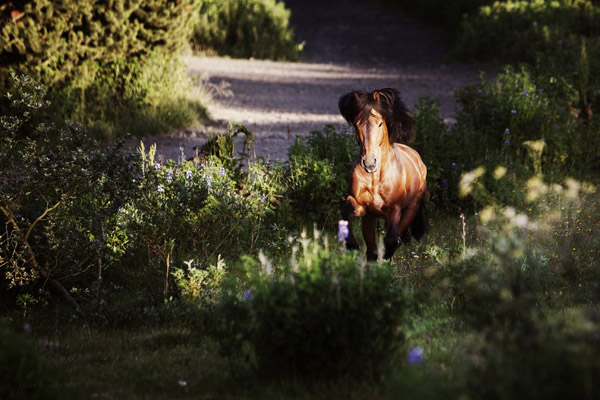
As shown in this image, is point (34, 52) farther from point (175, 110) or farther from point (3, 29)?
point (175, 110)

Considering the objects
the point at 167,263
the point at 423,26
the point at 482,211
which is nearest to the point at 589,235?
the point at 482,211

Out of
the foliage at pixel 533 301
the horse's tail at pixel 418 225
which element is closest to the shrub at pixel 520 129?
the foliage at pixel 533 301

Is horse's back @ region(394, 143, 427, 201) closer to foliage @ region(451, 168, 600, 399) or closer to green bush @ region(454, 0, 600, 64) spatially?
foliage @ region(451, 168, 600, 399)

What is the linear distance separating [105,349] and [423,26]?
22.9 meters

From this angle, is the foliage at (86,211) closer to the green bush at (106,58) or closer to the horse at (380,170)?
the horse at (380,170)

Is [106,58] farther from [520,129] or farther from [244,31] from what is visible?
[244,31]

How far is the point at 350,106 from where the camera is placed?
4.92 m

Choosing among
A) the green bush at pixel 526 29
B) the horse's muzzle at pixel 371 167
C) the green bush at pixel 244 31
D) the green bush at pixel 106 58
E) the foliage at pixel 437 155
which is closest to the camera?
the horse's muzzle at pixel 371 167

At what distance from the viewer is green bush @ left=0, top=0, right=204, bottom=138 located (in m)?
9.41

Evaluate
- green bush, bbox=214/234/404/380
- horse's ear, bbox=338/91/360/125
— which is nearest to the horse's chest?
horse's ear, bbox=338/91/360/125

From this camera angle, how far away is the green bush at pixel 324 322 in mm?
3660

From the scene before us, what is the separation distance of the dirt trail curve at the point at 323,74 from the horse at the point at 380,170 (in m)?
0.52

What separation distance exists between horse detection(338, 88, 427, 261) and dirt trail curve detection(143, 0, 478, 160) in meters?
0.52

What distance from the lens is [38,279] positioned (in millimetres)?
5672
